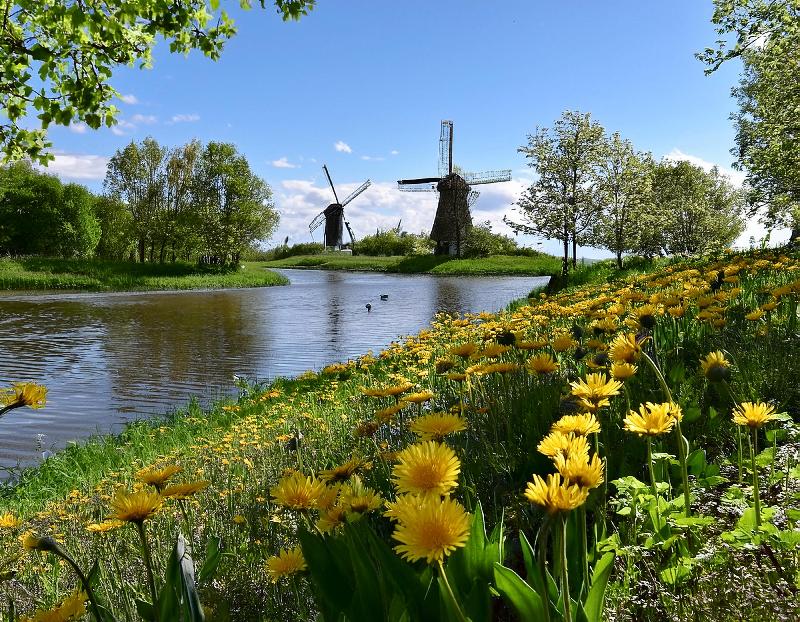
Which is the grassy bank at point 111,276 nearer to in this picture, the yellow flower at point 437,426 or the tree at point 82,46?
the tree at point 82,46

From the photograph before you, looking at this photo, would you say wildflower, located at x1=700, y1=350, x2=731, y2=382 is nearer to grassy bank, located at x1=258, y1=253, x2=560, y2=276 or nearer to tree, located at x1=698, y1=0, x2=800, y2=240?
tree, located at x1=698, y1=0, x2=800, y2=240

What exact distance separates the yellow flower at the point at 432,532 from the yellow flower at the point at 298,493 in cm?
55

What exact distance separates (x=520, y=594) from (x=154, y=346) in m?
15.1

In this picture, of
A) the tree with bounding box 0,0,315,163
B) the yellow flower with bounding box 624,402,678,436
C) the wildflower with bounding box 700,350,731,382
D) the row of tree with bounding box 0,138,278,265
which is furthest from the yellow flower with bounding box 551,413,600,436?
the row of tree with bounding box 0,138,278,265

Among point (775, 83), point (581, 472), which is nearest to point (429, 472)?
point (581, 472)

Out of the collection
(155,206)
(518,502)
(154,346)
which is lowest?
(154,346)

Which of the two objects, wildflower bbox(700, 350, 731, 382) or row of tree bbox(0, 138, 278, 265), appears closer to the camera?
wildflower bbox(700, 350, 731, 382)

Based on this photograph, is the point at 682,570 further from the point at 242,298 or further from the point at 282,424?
the point at 242,298

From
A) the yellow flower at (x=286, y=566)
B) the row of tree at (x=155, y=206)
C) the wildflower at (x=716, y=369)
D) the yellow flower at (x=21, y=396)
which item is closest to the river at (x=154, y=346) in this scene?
the yellow flower at (x=21, y=396)

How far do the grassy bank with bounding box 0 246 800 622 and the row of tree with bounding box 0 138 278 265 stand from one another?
129 feet

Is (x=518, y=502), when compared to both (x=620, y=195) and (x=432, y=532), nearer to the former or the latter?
(x=432, y=532)

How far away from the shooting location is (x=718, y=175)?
168 ft

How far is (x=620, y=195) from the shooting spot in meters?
25.5

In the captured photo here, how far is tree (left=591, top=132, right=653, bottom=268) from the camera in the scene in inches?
985
